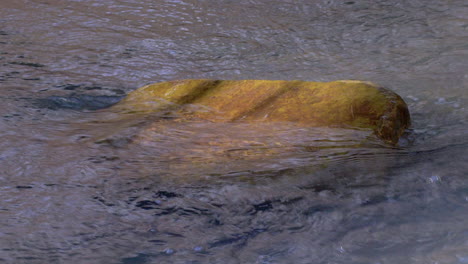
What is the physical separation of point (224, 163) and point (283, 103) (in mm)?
782

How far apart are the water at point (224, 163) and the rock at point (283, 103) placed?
4.5 inches

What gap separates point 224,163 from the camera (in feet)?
9.59

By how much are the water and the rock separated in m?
0.11

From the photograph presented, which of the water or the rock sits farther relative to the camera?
the rock

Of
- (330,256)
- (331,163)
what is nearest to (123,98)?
(331,163)

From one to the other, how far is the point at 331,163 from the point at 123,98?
198 cm

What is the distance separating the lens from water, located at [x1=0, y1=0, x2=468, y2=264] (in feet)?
7.30

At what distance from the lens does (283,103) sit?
3475 mm

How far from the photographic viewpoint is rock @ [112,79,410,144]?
3219 millimetres

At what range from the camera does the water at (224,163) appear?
7.30ft

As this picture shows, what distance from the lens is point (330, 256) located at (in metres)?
2.11

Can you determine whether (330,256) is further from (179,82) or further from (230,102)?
(179,82)

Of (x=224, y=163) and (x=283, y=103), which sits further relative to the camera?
(x=283, y=103)

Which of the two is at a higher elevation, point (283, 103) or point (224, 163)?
point (283, 103)
